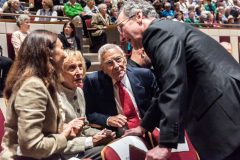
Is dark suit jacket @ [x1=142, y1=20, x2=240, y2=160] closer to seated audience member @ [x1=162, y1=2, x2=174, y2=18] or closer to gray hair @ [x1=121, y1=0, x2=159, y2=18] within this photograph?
gray hair @ [x1=121, y1=0, x2=159, y2=18]

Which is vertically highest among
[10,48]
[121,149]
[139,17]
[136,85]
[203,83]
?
[139,17]

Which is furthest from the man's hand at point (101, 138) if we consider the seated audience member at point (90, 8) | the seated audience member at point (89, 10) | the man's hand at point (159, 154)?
the seated audience member at point (90, 8)

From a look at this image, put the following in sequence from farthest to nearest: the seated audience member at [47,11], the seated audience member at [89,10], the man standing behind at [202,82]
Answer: the seated audience member at [89,10]
the seated audience member at [47,11]
the man standing behind at [202,82]

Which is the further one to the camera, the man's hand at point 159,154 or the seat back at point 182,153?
the seat back at point 182,153

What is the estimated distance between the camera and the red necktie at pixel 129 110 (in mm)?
3357

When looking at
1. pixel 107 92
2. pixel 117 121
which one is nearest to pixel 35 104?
pixel 117 121

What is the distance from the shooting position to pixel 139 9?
2340 mm

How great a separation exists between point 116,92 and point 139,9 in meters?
1.26

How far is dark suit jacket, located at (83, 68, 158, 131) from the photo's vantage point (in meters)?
3.45

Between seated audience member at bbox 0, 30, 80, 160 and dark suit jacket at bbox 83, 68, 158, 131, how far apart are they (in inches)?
35.8

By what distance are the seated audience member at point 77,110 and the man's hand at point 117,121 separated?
0.38 ft

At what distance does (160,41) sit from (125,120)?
1273mm

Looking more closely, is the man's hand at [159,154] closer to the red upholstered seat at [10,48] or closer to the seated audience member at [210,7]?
the red upholstered seat at [10,48]

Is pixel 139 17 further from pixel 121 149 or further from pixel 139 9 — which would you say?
pixel 121 149
